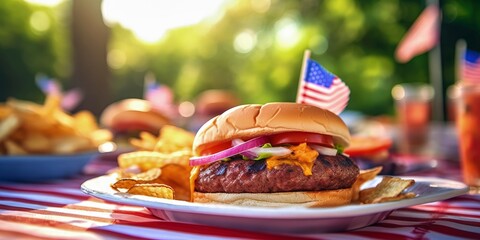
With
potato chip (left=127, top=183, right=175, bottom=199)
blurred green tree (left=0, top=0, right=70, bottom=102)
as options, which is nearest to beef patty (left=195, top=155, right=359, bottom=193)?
potato chip (left=127, top=183, right=175, bottom=199)

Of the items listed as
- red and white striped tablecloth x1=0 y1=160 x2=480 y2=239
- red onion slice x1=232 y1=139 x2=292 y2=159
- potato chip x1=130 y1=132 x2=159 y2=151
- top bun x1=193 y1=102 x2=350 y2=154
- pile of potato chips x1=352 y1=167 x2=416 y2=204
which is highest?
potato chip x1=130 y1=132 x2=159 y2=151

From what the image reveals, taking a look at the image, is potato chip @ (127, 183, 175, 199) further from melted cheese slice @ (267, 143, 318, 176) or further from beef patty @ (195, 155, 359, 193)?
melted cheese slice @ (267, 143, 318, 176)

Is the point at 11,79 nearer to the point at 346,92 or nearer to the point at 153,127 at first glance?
the point at 153,127

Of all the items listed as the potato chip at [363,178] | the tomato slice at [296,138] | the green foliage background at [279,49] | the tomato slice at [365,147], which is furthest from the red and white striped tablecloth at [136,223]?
the green foliage background at [279,49]

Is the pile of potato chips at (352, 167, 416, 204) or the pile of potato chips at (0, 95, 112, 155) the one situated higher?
the pile of potato chips at (0, 95, 112, 155)

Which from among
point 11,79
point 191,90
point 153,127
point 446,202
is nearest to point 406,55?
point 153,127

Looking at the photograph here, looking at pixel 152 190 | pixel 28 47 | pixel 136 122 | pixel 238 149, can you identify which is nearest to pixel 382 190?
pixel 238 149

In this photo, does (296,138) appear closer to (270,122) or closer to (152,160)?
(270,122)
